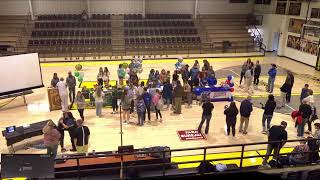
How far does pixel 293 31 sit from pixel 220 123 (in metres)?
16.1

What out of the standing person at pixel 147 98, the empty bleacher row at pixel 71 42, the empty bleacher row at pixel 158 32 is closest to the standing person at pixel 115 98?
the standing person at pixel 147 98

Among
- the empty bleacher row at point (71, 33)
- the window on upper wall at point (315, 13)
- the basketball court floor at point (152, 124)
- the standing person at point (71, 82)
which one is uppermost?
the window on upper wall at point (315, 13)

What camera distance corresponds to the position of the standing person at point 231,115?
34.2 feet

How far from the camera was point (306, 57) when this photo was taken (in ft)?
76.6

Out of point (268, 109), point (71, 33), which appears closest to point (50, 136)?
point (268, 109)

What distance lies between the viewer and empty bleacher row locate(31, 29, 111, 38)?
2683cm

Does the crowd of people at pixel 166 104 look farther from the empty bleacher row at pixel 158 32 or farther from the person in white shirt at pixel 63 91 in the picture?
the empty bleacher row at pixel 158 32

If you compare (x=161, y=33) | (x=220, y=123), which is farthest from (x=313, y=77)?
(x=161, y=33)

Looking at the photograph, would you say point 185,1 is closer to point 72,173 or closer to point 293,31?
point 293,31

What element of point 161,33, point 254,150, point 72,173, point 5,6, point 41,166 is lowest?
point 254,150

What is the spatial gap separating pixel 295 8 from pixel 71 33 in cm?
1898

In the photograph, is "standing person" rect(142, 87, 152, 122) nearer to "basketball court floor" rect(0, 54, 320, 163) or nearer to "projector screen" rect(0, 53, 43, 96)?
"basketball court floor" rect(0, 54, 320, 163)

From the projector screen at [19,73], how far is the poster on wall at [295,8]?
65.2 ft

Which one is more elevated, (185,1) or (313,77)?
(185,1)
